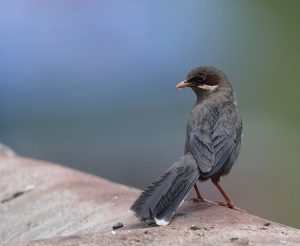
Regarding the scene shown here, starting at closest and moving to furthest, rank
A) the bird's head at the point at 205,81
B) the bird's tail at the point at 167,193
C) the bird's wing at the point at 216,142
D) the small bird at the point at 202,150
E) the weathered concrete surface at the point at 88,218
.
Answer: the weathered concrete surface at the point at 88,218 → the bird's tail at the point at 167,193 → the small bird at the point at 202,150 → the bird's wing at the point at 216,142 → the bird's head at the point at 205,81

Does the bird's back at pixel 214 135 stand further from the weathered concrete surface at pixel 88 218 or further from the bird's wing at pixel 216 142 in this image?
the weathered concrete surface at pixel 88 218

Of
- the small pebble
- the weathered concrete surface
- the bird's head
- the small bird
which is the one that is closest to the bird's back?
the small bird

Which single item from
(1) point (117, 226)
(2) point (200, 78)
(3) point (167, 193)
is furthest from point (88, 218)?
(2) point (200, 78)

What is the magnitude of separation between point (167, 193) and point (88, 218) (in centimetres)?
92

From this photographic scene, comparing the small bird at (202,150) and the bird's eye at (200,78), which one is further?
the bird's eye at (200,78)

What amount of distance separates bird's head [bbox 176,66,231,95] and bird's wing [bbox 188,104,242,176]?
0.92ft

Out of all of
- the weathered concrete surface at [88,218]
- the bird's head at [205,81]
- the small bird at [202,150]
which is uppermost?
the bird's head at [205,81]

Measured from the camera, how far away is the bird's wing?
4965mm

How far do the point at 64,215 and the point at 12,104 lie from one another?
889cm

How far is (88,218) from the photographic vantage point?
5391 millimetres

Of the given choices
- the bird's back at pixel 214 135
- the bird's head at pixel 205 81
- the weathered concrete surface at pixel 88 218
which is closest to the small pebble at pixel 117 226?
the weathered concrete surface at pixel 88 218

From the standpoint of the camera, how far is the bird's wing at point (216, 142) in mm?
4965

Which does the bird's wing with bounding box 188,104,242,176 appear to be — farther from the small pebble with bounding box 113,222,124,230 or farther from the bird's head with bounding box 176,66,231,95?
the small pebble with bounding box 113,222,124,230

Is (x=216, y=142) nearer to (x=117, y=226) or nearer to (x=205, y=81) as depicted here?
(x=205, y=81)
